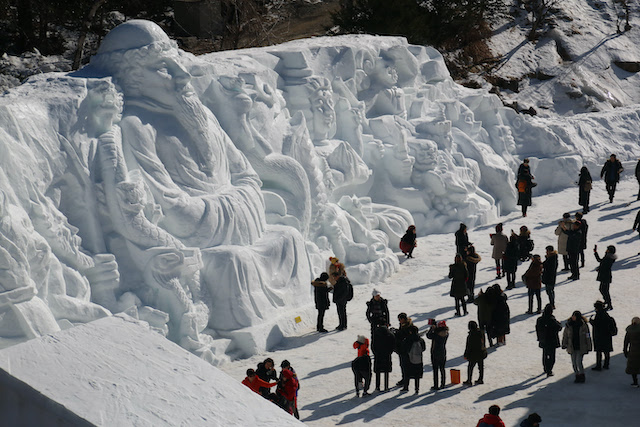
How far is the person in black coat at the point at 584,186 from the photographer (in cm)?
1820

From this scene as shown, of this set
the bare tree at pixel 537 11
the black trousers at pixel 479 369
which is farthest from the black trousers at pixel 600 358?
the bare tree at pixel 537 11

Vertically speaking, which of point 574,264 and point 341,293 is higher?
point 341,293

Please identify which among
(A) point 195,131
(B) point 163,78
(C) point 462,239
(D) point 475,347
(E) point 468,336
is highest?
(B) point 163,78

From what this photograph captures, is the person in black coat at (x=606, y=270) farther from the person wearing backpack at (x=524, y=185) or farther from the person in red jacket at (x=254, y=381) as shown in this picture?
the person wearing backpack at (x=524, y=185)

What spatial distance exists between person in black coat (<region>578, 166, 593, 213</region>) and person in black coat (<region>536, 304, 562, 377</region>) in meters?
7.79

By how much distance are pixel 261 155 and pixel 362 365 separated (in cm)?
490

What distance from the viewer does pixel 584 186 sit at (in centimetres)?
1833

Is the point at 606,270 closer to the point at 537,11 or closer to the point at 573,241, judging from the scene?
the point at 573,241

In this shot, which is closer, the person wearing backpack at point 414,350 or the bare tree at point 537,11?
the person wearing backpack at point 414,350

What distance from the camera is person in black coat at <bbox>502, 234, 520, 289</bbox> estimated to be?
46.1 feet

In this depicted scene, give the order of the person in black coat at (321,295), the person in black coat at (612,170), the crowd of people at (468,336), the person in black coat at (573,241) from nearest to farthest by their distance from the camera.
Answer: the crowd of people at (468,336) → the person in black coat at (321,295) → the person in black coat at (573,241) → the person in black coat at (612,170)

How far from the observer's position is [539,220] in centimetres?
1862

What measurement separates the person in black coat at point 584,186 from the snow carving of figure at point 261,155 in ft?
20.6

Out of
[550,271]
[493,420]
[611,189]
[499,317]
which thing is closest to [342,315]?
[499,317]
